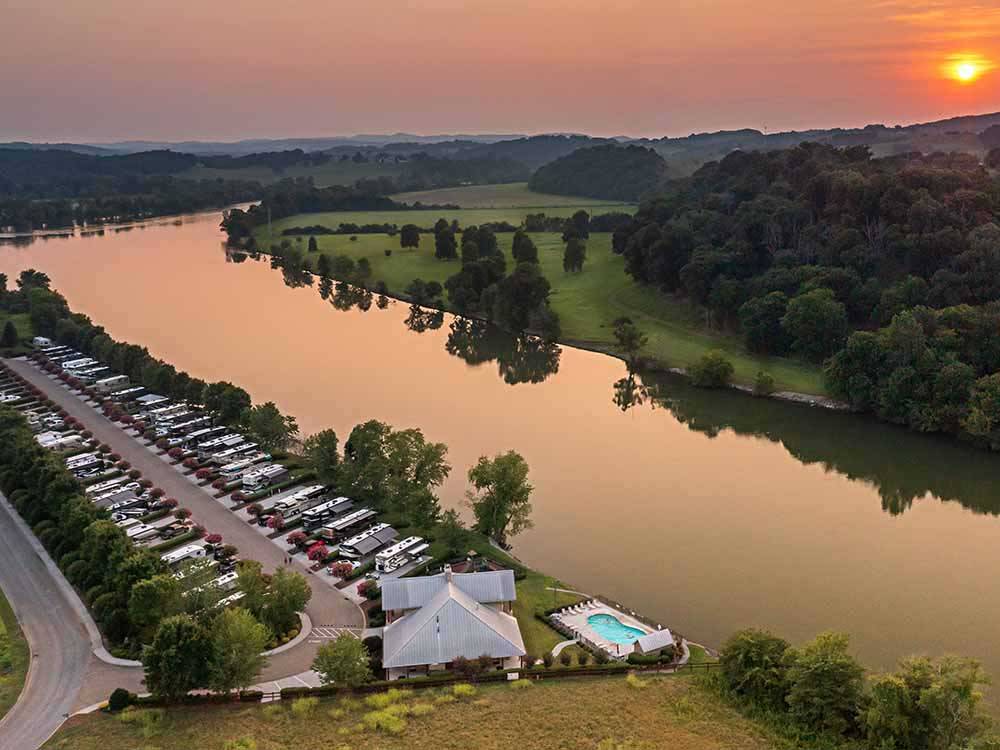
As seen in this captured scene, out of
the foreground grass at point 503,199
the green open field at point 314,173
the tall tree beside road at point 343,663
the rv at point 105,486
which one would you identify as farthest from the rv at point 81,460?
the green open field at point 314,173

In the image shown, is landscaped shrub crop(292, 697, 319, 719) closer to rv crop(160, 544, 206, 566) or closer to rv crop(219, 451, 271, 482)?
rv crop(160, 544, 206, 566)

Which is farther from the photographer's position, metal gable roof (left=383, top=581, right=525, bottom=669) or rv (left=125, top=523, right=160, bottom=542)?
rv (left=125, top=523, right=160, bottom=542)

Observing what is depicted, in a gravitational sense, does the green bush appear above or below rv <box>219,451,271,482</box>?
above

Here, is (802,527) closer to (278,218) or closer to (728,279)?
(728,279)

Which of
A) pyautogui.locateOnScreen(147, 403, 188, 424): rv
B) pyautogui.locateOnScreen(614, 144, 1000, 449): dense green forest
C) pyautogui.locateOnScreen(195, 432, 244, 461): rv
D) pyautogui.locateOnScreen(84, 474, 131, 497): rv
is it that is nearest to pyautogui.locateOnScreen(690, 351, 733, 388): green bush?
pyautogui.locateOnScreen(614, 144, 1000, 449): dense green forest

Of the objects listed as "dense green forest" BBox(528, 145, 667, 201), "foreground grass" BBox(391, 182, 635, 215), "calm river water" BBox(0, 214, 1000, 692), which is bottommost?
"calm river water" BBox(0, 214, 1000, 692)

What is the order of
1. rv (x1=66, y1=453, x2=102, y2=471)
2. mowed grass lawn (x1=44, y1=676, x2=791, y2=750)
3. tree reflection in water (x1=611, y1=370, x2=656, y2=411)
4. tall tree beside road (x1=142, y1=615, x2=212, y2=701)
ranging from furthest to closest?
tree reflection in water (x1=611, y1=370, x2=656, y2=411)
rv (x1=66, y1=453, x2=102, y2=471)
tall tree beside road (x1=142, y1=615, x2=212, y2=701)
mowed grass lawn (x1=44, y1=676, x2=791, y2=750)

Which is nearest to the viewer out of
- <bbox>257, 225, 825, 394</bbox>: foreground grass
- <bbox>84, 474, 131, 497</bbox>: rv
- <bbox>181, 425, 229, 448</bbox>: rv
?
Answer: <bbox>84, 474, 131, 497</bbox>: rv
